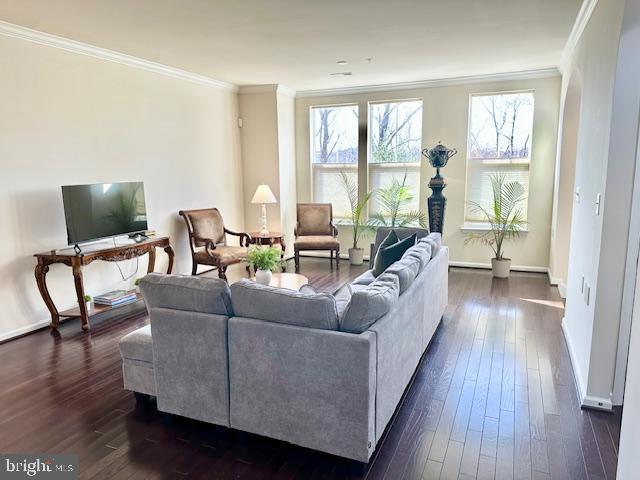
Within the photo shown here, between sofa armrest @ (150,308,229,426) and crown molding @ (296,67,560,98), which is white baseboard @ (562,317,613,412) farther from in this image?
crown molding @ (296,67,560,98)

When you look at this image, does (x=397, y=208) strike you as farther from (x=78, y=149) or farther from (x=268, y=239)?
(x=78, y=149)

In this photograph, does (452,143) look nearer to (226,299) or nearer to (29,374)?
(226,299)

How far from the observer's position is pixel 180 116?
571 cm

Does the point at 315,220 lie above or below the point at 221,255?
above

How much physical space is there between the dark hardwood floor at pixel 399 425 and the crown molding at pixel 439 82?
3.70 metres

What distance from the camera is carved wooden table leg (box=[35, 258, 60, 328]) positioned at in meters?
3.87

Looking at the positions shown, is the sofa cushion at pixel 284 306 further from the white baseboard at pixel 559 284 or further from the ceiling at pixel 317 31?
the white baseboard at pixel 559 284

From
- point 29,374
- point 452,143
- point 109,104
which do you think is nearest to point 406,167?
point 452,143

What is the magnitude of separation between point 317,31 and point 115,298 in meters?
3.26

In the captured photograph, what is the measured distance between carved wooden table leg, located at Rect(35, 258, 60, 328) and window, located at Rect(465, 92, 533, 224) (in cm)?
539

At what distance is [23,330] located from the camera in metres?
3.96

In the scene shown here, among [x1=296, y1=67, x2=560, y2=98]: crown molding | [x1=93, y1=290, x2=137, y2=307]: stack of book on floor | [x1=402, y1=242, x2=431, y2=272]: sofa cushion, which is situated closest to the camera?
[x1=402, y1=242, x2=431, y2=272]: sofa cushion

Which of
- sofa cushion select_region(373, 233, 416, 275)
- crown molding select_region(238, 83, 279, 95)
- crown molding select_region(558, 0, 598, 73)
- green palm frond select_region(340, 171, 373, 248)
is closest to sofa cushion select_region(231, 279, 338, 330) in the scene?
sofa cushion select_region(373, 233, 416, 275)

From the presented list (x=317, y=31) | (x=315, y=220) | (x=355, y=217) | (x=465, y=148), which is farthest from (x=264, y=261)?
(x=465, y=148)
